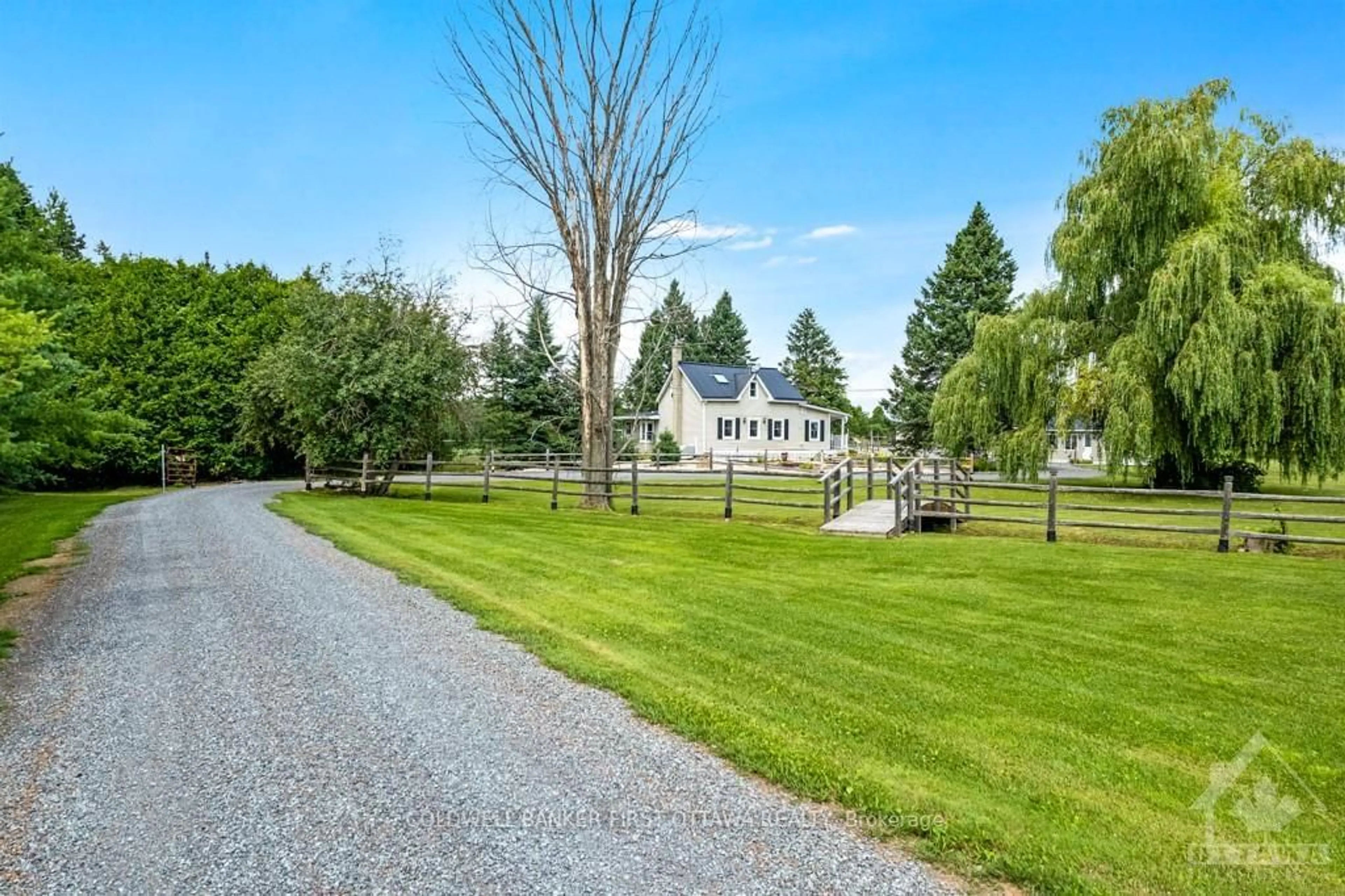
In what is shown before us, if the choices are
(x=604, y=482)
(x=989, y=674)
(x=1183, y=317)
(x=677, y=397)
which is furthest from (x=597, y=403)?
(x=677, y=397)

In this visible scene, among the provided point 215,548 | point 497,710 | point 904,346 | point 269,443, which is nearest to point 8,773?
point 497,710

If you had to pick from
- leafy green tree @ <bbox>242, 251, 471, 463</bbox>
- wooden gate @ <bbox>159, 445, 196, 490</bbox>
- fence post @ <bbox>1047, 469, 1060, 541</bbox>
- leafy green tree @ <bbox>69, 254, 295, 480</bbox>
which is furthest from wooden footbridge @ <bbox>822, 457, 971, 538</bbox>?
wooden gate @ <bbox>159, 445, 196, 490</bbox>

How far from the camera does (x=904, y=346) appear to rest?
43.8m

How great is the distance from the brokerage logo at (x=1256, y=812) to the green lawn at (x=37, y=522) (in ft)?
24.1

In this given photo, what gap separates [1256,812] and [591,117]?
1661cm

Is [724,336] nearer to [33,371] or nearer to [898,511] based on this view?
[898,511]

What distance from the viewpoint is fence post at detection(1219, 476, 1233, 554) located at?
959 centimetres

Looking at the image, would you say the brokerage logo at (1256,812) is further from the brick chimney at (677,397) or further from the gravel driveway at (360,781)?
the brick chimney at (677,397)

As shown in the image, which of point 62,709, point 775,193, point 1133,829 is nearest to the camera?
point 1133,829

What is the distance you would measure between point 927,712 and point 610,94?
15760mm

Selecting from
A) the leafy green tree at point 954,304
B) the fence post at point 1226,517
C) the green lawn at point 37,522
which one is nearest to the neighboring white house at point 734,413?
the leafy green tree at point 954,304

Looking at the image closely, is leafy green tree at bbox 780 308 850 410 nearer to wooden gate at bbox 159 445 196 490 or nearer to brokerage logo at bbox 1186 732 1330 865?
wooden gate at bbox 159 445 196 490

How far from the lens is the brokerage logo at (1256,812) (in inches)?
103

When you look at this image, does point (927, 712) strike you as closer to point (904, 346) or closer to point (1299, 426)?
point (1299, 426)
